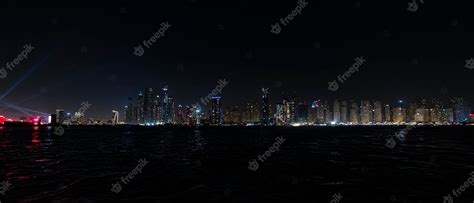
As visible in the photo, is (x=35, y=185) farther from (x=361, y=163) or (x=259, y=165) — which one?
(x=361, y=163)

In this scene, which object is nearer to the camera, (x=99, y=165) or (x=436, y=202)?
(x=436, y=202)

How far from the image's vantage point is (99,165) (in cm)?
3462

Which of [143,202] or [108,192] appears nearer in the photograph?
[143,202]

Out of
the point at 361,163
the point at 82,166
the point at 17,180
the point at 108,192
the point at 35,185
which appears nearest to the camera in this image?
the point at 108,192

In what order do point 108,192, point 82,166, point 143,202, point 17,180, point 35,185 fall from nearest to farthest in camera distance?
point 143,202 < point 108,192 < point 35,185 < point 17,180 < point 82,166

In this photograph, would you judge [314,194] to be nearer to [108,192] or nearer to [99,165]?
[108,192]

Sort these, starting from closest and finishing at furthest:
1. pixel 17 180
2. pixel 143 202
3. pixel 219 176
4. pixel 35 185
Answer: pixel 143 202 < pixel 35 185 < pixel 17 180 < pixel 219 176

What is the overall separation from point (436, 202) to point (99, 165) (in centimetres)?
2757

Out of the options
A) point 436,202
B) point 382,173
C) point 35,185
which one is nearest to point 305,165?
point 382,173

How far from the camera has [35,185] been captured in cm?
2342

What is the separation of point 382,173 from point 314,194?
1102 centimetres

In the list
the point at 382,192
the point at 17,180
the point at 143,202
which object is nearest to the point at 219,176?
the point at 143,202

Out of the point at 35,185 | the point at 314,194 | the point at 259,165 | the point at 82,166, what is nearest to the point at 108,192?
the point at 35,185

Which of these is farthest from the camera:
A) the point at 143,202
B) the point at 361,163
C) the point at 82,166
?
the point at 361,163
